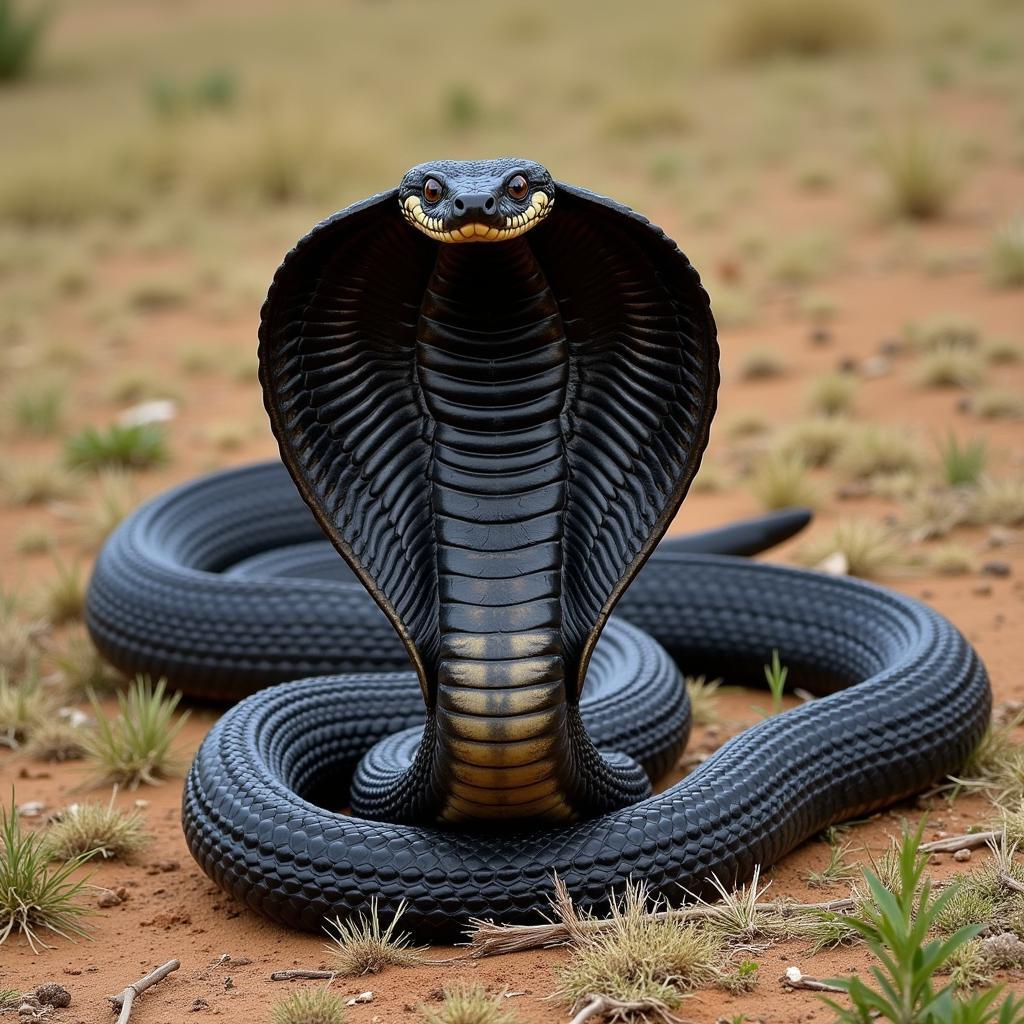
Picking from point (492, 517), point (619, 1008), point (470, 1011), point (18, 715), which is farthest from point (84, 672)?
point (619, 1008)

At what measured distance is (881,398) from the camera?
8922 mm

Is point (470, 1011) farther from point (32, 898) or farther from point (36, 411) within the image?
point (36, 411)

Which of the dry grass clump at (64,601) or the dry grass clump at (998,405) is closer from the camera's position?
the dry grass clump at (64,601)

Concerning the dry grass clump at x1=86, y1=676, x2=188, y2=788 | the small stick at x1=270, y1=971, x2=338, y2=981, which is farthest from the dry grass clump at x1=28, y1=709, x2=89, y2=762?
the small stick at x1=270, y1=971, x2=338, y2=981

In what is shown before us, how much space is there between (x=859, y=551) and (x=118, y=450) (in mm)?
4512

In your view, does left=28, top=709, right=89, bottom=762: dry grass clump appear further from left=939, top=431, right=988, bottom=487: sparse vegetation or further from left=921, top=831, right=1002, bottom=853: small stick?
left=939, top=431, right=988, bottom=487: sparse vegetation

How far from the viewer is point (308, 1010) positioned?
314 centimetres

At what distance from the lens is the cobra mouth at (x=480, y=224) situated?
10.0 feet

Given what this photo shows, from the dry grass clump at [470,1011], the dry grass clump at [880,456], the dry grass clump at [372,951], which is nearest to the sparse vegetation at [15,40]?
the dry grass clump at [880,456]

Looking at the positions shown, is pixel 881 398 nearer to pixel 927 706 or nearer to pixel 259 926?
pixel 927 706

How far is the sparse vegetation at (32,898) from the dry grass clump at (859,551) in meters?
3.73

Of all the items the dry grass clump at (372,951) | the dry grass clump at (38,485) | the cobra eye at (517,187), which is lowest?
the dry grass clump at (38,485)

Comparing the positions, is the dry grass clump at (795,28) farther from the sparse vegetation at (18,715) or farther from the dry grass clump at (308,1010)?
the dry grass clump at (308,1010)

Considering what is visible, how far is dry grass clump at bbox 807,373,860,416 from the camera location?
28.7 feet
